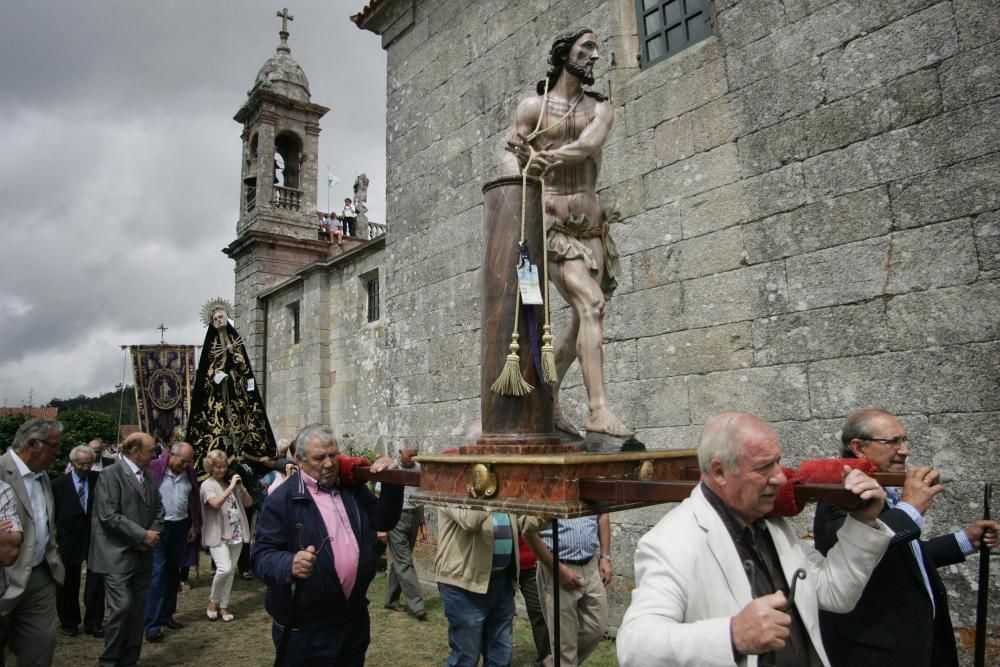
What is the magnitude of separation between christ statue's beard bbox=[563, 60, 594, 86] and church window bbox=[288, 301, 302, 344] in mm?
13439

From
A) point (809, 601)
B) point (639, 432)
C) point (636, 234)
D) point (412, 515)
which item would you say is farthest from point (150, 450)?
point (809, 601)

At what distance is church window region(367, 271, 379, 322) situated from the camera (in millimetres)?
13280

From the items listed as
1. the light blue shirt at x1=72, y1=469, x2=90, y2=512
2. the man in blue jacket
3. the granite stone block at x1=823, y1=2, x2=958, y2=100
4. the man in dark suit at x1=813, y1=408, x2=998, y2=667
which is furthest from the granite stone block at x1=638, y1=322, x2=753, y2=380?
the light blue shirt at x1=72, y1=469, x2=90, y2=512

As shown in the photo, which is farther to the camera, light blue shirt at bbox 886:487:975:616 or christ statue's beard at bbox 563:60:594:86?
christ statue's beard at bbox 563:60:594:86

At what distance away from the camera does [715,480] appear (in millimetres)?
1893

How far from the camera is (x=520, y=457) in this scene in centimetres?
240

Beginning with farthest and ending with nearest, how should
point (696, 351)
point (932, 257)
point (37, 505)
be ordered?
point (696, 351) → point (932, 257) → point (37, 505)

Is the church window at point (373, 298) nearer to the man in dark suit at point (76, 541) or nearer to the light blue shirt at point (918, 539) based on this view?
the man in dark suit at point (76, 541)

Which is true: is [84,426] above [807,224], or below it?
below

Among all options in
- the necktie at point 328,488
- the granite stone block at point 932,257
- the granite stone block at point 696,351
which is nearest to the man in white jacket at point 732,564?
the necktie at point 328,488

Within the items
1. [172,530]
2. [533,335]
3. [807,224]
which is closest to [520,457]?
[533,335]

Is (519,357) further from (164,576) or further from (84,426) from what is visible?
(84,426)

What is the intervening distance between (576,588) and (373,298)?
1008 centimetres

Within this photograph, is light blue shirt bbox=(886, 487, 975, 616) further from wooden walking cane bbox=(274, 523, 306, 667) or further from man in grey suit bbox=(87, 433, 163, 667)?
man in grey suit bbox=(87, 433, 163, 667)
